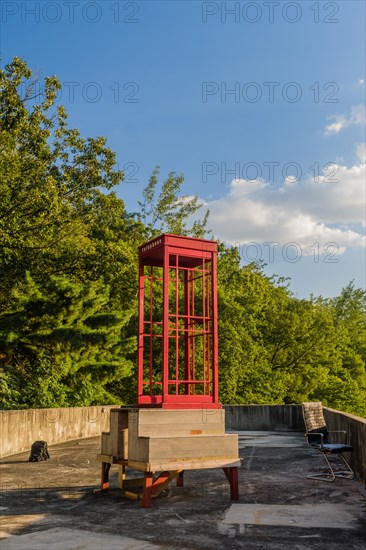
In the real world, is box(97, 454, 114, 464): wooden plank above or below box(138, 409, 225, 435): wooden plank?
below

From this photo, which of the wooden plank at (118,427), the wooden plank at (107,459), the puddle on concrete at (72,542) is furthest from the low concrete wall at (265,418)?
the puddle on concrete at (72,542)

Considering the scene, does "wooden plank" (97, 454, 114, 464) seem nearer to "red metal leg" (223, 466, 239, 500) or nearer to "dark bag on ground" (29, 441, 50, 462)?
"red metal leg" (223, 466, 239, 500)

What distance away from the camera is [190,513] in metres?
7.43

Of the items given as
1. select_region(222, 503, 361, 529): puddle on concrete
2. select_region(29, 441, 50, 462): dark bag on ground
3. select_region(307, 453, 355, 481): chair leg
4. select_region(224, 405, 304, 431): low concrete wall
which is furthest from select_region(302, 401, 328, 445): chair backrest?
select_region(224, 405, 304, 431): low concrete wall

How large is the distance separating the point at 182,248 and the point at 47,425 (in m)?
10.4

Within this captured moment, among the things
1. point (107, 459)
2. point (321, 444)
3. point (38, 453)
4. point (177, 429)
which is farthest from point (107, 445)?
point (38, 453)

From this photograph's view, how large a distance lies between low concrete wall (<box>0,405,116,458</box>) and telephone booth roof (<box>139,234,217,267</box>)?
23.9ft

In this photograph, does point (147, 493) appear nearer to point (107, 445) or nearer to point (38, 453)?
point (107, 445)

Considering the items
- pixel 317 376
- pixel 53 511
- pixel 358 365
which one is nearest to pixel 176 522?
pixel 53 511

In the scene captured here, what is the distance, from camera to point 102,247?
82.8 feet

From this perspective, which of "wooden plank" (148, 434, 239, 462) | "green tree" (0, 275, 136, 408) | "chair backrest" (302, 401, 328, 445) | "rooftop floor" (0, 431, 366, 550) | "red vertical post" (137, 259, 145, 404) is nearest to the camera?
"rooftop floor" (0, 431, 366, 550)

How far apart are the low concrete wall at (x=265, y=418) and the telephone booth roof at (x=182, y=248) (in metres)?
16.5

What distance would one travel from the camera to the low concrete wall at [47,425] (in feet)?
48.8

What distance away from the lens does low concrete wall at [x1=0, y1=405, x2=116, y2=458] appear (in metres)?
14.9
